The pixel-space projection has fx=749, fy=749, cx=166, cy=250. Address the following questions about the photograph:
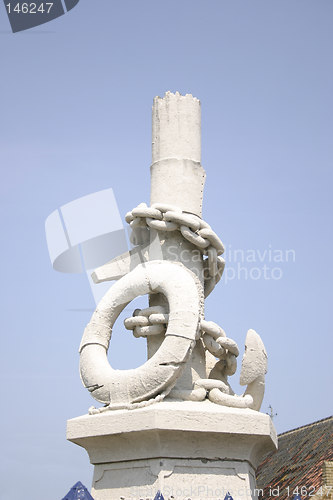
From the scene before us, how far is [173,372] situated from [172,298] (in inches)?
42.0

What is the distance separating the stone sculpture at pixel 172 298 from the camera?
995cm

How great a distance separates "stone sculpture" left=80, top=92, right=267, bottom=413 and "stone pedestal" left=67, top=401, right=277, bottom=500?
328 millimetres

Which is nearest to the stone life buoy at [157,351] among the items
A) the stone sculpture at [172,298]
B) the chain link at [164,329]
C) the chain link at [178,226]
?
the stone sculpture at [172,298]

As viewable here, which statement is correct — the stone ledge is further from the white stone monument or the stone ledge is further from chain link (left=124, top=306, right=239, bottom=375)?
chain link (left=124, top=306, right=239, bottom=375)

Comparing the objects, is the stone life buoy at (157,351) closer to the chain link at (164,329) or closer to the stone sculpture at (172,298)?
the stone sculpture at (172,298)

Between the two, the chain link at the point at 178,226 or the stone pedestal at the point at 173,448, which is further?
the chain link at the point at 178,226

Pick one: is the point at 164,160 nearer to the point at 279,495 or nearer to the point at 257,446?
the point at 257,446

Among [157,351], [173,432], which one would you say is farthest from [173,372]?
[173,432]

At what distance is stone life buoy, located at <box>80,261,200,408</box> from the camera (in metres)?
9.81

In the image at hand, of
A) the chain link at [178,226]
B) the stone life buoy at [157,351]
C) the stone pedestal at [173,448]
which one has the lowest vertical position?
the stone pedestal at [173,448]

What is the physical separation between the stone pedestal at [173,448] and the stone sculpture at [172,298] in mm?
328

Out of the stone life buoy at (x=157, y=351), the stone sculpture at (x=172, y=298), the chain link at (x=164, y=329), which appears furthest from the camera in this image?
the chain link at (x=164, y=329)

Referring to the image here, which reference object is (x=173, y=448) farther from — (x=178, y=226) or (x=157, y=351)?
(x=178, y=226)

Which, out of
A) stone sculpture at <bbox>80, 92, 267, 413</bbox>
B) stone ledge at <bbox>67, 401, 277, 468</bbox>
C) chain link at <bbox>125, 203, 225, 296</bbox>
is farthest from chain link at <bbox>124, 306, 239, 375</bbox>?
chain link at <bbox>125, 203, 225, 296</bbox>
